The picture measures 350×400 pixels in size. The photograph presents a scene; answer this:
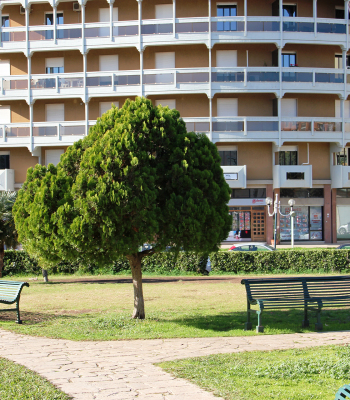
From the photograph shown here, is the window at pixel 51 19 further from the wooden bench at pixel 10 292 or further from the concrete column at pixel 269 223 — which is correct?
the wooden bench at pixel 10 292

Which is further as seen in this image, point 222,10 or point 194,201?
point 222,10

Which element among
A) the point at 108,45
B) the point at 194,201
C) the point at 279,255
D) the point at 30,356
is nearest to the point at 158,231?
the point at 194,201

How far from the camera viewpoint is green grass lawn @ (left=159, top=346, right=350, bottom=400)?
5250mm

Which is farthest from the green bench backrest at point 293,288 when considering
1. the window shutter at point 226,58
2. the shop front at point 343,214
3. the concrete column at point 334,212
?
the window shutter at point 226,58

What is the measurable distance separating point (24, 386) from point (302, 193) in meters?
33.8

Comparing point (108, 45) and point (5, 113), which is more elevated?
point (108, 45)

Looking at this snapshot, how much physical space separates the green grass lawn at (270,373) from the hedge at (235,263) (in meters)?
13.8

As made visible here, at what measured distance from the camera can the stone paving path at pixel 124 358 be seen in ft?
17.5

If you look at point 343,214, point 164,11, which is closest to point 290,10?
point 164,11

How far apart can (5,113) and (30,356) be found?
33.7 meters

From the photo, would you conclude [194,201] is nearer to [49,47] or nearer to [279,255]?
[279,255]

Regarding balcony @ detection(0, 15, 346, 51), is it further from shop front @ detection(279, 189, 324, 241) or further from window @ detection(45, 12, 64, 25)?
shop front @ detection(279, 189, 324, 241)

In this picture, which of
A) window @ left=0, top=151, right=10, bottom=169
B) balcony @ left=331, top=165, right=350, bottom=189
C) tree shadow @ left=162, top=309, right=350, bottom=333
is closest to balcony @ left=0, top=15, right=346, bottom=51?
window @ left=0, top=151, right=10, bottom=169

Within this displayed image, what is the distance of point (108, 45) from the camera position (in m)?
35.5
